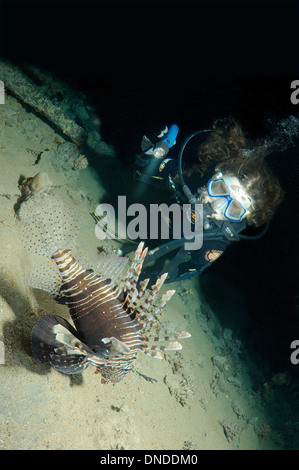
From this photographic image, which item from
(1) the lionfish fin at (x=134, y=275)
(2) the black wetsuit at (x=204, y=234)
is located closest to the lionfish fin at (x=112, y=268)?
(1) the lionfish fin at (x=134, y=275)

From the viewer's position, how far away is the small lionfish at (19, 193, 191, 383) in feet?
6.83

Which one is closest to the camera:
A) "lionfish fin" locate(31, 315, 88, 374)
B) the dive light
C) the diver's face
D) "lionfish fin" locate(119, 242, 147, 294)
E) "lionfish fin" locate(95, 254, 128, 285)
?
"lionfish fin" locate(31, 315, 88, 374)

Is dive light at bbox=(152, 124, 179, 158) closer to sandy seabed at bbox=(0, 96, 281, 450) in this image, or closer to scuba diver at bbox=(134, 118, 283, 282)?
scuba diver at bbox=(134, 118, 283, 282)

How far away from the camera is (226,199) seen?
434cm

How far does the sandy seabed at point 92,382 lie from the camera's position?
2.24 meters

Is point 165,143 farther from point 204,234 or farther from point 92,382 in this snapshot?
point 92,382

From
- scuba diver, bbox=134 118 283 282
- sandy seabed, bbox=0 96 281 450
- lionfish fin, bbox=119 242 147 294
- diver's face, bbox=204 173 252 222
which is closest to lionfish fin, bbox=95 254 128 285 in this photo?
lionfish fin, bbox=119 242 147 294

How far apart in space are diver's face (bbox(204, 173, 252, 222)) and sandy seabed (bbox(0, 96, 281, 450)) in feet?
6.92

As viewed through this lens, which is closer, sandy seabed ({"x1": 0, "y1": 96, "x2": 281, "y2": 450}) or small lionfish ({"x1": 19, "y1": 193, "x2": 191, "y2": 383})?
small lionfish ({"x1": 19, "y1": 193, "x2": 191, "y2": 383})

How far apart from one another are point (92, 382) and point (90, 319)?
0.84 meters

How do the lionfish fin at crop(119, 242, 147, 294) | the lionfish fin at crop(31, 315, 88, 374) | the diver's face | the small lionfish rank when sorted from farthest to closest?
the diver's face
the lionfish fin at crop(119, 242, 147, 294)
the small lionfish
the lionfish fin at crop(31, 315, 88, 374)

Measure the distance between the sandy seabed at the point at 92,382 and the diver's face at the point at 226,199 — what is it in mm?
2110

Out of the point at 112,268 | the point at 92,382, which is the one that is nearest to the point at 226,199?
the point at 112,268
